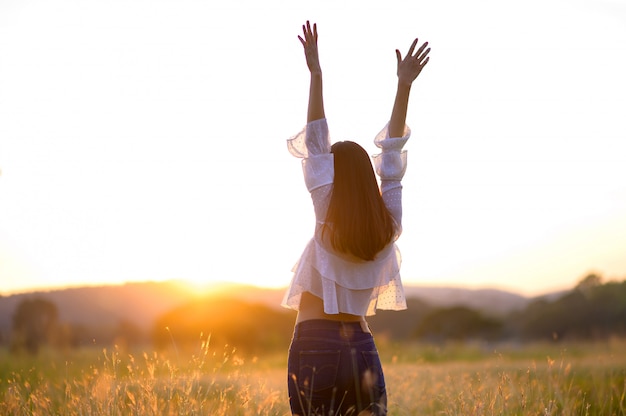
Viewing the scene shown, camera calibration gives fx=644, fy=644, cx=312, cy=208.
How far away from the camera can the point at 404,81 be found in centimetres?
401

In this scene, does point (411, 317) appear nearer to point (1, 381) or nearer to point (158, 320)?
point (158, 320)

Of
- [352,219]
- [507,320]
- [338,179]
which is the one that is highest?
[338,179]

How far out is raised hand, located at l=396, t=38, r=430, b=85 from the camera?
4.04 metres

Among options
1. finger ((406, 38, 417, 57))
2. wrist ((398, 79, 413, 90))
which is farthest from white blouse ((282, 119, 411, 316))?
finger ((406, 38, 417, 57))

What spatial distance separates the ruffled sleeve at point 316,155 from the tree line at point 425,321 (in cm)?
1771

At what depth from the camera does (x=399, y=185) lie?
3703 mm

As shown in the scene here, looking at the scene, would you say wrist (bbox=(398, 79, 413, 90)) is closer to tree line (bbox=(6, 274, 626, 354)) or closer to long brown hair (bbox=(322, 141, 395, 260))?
long brown hair (bbox=(322, 141, 395, 260))

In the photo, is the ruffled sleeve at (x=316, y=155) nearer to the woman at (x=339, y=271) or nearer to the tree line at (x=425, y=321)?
the woman at (x=339, y=271)

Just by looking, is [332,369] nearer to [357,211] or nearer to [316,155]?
[357,211]

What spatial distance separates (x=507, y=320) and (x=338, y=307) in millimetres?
38065

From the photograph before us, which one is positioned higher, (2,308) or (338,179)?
(338,179)

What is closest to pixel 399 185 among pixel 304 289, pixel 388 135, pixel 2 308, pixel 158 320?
pixel 388 135

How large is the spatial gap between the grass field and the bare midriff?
902 mm

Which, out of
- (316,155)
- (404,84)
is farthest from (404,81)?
(316,155)
